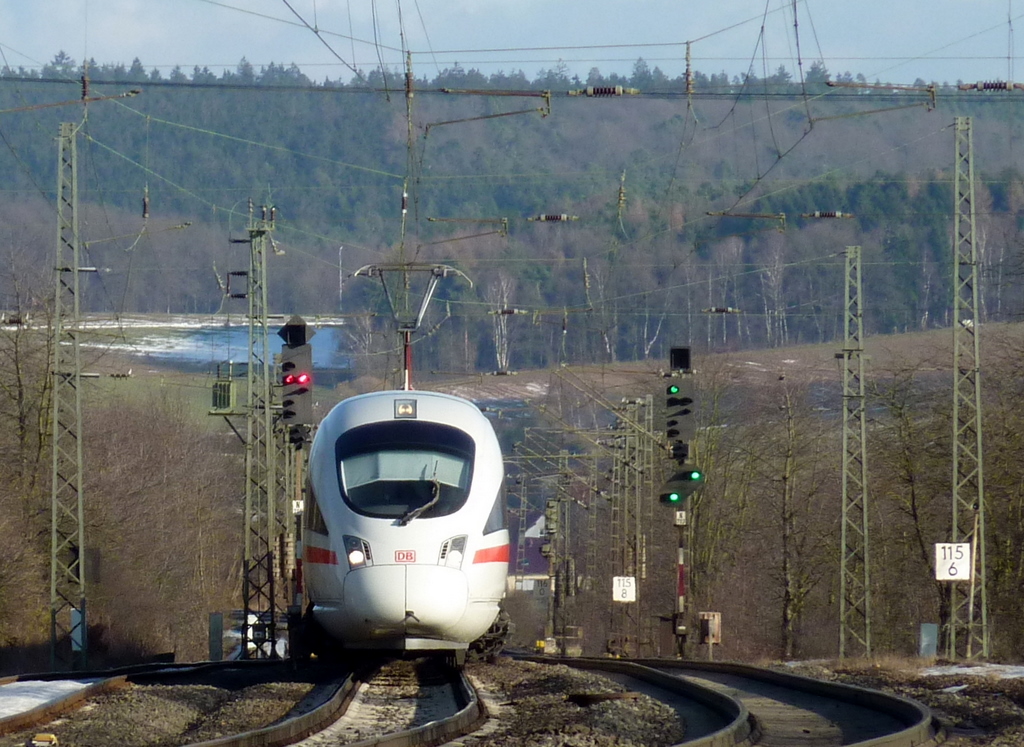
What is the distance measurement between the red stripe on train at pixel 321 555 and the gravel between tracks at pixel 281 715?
1382 millimetres

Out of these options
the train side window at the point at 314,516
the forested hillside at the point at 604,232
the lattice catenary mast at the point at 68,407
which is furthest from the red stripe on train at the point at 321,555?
the forested hillside at the point at 604,232

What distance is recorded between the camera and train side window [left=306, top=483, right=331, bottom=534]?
55.5 feet

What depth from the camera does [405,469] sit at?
16891mm

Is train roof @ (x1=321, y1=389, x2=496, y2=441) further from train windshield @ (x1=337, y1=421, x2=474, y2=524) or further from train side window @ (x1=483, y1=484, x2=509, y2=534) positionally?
train side window @ (x1=483, y1=484, x2=509, y2=534)

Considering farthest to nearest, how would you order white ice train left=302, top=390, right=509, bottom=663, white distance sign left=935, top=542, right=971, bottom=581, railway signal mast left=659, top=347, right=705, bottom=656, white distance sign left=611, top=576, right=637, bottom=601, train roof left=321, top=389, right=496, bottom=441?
white distance sign left=611, top=576, right=637, bottom=601
white distance sign left=935, top=542, right=971, bottom=581
railway signal mast left=659, top=347, right=705, bottom=656
train roof left=321, top=389, right=496, bottom=441
white ice train left=302, top=390, right=509, bottom=663

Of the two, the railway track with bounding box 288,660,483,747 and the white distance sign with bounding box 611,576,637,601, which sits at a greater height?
the railway track with bounding box 288,660,483,747

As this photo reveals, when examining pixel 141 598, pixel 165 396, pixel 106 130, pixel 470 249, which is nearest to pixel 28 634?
pixel 141 598

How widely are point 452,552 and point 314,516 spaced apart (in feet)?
6.65

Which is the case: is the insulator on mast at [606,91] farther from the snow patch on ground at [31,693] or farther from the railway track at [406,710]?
the snow patch on ground at [31,693]

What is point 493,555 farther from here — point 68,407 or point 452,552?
point 68,407

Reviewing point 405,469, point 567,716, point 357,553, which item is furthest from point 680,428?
point 567,716

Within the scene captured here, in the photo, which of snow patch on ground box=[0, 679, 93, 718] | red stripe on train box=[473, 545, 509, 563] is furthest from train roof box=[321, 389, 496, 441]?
snow patch on ground box=[0, 679, 93, 718]

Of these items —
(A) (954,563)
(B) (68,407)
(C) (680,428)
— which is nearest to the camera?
(C) (680,428)

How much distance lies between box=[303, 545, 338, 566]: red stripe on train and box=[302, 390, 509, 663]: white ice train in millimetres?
16
